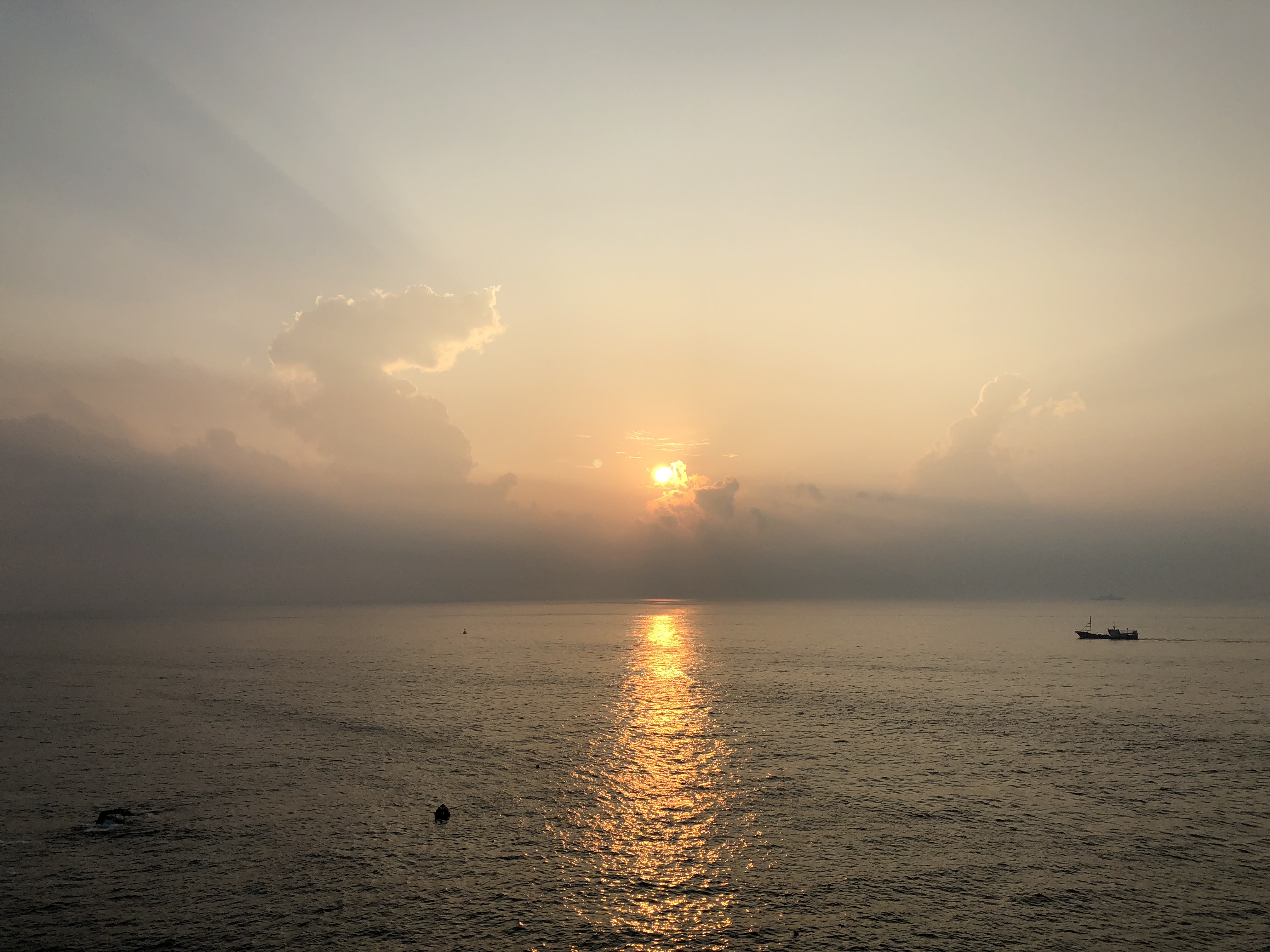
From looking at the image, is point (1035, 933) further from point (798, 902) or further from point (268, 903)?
point (268, 903)

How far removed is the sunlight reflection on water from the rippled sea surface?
0.26 meters

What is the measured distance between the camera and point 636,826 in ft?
188

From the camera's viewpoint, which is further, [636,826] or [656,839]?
[636,826]

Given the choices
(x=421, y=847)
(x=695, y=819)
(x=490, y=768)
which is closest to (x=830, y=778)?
(x=695, y=819)

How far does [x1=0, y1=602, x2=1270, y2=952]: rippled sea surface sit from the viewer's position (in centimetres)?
4122

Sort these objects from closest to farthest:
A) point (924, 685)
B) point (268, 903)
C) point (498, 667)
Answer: point (268, 903)
point (924, 685)
point (498, 667)

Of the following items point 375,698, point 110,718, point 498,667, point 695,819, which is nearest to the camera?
point 695,819

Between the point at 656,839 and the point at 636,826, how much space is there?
2907 mm

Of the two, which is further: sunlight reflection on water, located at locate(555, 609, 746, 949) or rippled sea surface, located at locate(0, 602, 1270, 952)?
sunlight reflection on water, located at locate(555, 609, 746, 949)

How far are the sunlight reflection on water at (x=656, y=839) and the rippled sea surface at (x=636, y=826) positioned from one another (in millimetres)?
262

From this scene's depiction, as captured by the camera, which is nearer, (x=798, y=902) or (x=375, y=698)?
(x=798, y=902)

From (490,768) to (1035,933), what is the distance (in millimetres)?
49836

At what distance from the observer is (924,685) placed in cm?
13688

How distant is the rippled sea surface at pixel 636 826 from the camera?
135ft
